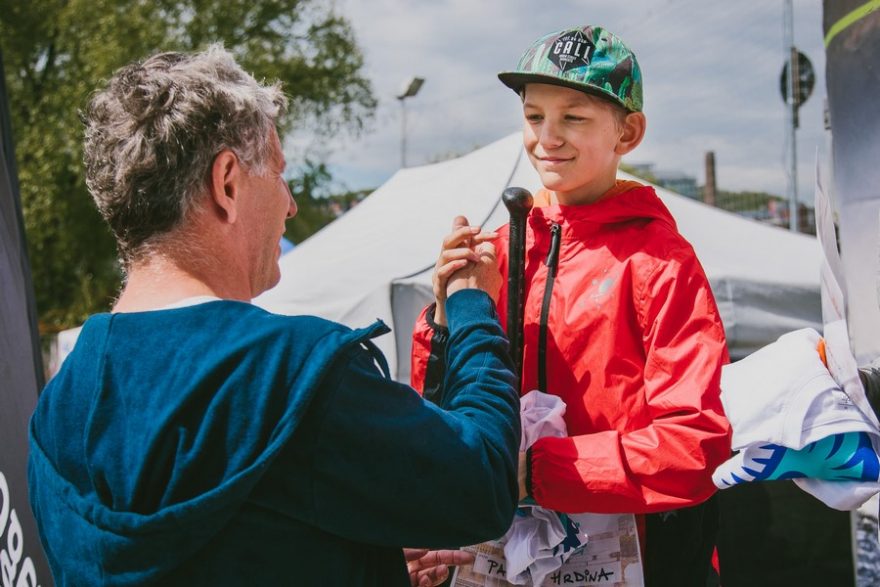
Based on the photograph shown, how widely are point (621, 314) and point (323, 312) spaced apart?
3.23 meters

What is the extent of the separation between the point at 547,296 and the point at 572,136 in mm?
314

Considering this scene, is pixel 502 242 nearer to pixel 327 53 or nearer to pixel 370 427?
pixel 370 427

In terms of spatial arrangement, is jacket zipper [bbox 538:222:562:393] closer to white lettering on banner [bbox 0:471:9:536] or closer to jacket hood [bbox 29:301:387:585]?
jacket hood [bbox 29:301:387:585]

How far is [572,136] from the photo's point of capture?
1.49 m

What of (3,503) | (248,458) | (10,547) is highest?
(248,458)

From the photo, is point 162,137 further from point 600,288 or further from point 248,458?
point 600,288

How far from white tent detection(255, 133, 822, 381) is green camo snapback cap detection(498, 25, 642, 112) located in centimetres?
288

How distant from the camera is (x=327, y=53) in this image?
639 inches

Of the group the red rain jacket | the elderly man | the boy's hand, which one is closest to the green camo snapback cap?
the red rain jacket

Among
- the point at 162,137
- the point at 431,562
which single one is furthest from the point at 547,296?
the point at 162,137

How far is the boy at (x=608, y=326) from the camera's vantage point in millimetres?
1290

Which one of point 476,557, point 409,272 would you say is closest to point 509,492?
point 476,557

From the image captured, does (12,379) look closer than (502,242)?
No

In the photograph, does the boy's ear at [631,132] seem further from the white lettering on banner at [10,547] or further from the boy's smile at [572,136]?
the white lettering on banner at [10,547]
